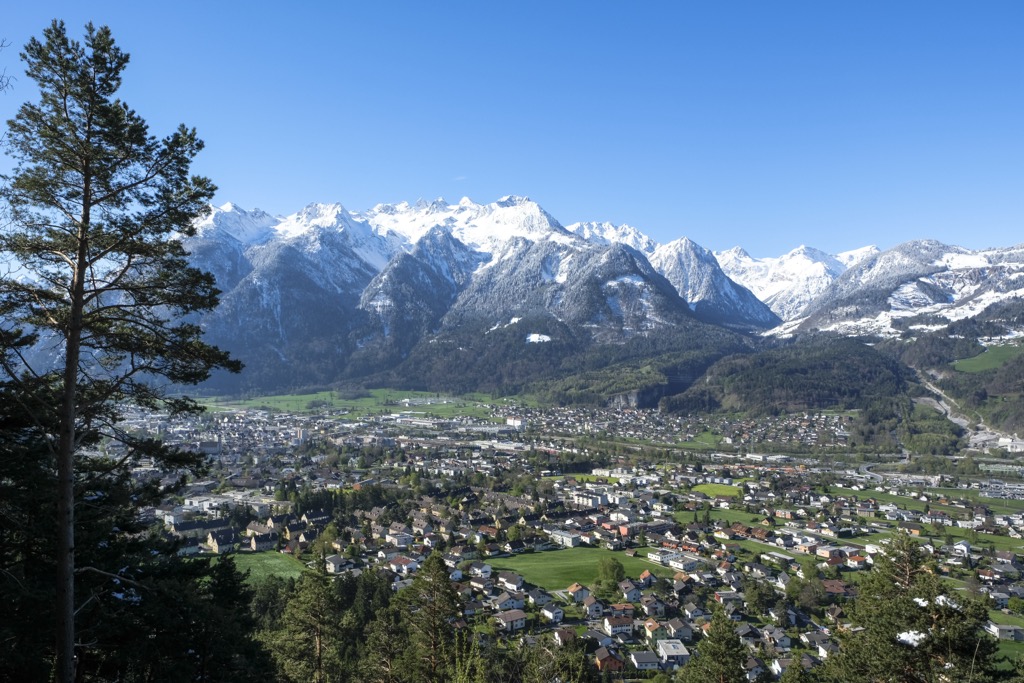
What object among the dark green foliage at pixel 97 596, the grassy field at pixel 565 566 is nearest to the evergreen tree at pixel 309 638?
the dark green foliage at pixel 97 596

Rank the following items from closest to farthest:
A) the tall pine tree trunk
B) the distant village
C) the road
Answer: the tall pine tree trunk
the distant village
the road

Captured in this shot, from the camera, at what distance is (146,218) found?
854 cm

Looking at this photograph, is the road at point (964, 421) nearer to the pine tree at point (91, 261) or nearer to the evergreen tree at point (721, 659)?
Result: the evergreen tree at point (721, 659)

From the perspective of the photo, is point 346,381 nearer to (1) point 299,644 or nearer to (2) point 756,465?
(2) point 756,465

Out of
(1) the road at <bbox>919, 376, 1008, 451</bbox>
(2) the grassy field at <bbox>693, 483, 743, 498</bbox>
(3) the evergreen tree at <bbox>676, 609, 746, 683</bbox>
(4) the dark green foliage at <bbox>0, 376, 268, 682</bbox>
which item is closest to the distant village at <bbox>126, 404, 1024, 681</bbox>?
(2) the grassy field at <bbox>693, 483, 743, 498</bbox>

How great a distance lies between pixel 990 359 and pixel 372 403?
15078cm

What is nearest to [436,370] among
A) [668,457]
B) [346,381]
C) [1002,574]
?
[346,381]

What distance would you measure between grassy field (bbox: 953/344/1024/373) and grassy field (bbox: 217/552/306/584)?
511 feet

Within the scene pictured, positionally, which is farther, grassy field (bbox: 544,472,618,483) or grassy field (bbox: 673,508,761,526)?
grassy field (bbox: 544,472,618,483)

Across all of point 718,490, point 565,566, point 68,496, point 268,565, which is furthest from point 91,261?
point 718,490

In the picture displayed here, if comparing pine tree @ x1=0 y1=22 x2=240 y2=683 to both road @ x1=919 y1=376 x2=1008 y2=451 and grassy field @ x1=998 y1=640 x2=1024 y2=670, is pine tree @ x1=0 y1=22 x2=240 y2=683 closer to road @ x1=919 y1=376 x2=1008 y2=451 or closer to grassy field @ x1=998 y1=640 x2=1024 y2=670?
grassy field @ x1=998 y1=640 x2=1024 y2=670

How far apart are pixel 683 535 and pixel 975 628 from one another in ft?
137

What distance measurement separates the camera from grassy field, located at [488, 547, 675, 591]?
132 ft

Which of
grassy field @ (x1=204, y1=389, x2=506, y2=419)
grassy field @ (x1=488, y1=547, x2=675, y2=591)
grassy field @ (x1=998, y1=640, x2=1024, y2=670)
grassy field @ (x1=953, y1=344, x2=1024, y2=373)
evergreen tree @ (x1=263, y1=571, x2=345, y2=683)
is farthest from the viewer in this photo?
grassy field @ (x1=953, y1=344, x2=1024, y2=373)
